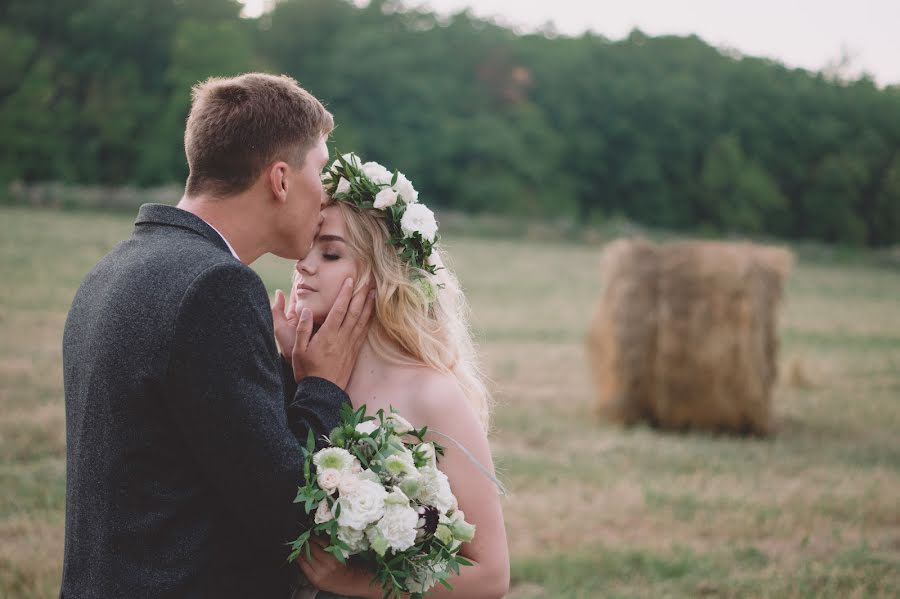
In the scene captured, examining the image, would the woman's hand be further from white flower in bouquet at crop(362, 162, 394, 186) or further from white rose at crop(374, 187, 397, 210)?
white flower in bouquet at crop(362, 162, 394, 186)

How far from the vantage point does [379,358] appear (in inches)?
141

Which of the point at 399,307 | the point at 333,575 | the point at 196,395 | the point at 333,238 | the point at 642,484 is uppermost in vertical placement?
the point at 333,238

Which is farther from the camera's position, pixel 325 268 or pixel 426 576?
pixel 325 268

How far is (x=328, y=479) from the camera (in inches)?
108

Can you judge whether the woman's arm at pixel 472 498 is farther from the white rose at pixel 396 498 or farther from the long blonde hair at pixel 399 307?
the white rose at pixel 396 498

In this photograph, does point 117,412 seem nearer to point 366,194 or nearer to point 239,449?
point 239,449

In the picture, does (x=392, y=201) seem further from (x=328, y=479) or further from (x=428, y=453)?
(x=328, y=479)

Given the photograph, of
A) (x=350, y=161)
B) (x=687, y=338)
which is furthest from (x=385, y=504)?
(x=687, y=338)

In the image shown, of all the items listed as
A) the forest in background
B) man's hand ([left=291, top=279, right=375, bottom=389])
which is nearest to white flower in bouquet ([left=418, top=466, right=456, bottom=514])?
man's hand ([left=291, top=279, right=375, bottom=389])

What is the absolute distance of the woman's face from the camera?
3.53 m

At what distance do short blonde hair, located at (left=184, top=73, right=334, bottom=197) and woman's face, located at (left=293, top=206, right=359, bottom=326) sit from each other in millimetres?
565

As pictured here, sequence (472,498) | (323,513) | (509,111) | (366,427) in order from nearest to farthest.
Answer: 1. (323,513)
2. (366,427)
3. (472,498)
4. (509,111)

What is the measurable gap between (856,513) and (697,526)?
136 centimetres

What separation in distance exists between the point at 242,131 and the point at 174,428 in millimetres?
977
